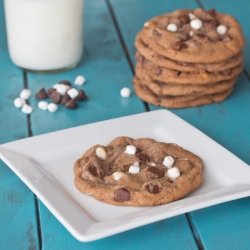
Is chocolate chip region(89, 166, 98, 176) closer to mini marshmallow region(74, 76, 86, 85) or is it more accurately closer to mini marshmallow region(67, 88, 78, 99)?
mini marshmallow region(67, 88, 78, 99)

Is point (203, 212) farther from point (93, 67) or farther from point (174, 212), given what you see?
point (93, 67)

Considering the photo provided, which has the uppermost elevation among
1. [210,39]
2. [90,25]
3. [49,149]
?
[210,39]

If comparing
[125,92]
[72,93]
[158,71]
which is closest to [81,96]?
[72,93]

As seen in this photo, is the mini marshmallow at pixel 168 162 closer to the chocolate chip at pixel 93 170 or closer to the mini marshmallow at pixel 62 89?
the chocolate chip at pixel 93 170

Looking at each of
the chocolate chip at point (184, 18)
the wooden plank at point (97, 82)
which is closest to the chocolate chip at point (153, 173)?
the wooden plank at point (97, 82)

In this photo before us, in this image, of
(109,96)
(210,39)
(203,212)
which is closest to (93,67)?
(109,96)

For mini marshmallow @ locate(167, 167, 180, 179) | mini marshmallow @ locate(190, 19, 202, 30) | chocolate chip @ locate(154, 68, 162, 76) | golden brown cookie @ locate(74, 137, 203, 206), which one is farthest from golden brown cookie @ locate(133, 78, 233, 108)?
mini marshmallow @ locate(167, 167, 180, 179)
